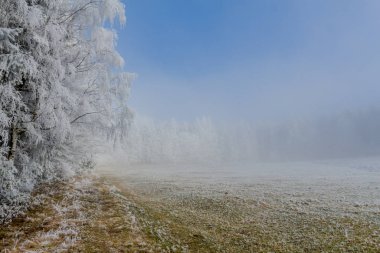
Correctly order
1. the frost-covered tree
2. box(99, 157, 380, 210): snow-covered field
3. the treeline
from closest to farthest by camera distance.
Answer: the frost-covered tree, box(99, 157, 380, 210): snow-covered field, the treeline

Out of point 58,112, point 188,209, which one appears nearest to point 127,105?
point 58,112

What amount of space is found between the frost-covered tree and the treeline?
207 ft

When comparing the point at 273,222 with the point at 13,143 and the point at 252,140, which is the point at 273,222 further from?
the point at 252,140

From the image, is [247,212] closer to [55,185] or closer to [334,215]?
[334,215]

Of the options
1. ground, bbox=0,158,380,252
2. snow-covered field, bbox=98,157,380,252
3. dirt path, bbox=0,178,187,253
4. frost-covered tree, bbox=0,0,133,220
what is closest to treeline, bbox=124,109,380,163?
frost-covered tree, bbox=0,0,133,220

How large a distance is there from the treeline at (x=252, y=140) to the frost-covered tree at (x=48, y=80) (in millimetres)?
63224

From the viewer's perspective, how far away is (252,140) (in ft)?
319

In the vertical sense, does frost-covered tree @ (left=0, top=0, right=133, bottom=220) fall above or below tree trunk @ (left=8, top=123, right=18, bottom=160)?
above

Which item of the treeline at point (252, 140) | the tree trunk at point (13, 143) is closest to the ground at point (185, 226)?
the tree trunk at point (13, 143)

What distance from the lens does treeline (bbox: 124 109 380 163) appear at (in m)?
84.8

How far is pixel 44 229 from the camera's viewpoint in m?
8.27

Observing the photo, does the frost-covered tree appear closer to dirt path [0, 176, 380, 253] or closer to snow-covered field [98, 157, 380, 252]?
dirt path [0, 176, 380, 253]

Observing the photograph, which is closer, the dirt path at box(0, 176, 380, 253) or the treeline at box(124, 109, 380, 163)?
the dirt path at box(0, 176, 380, 253)

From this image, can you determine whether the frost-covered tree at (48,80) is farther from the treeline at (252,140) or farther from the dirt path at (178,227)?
the treeline at (252,140)
